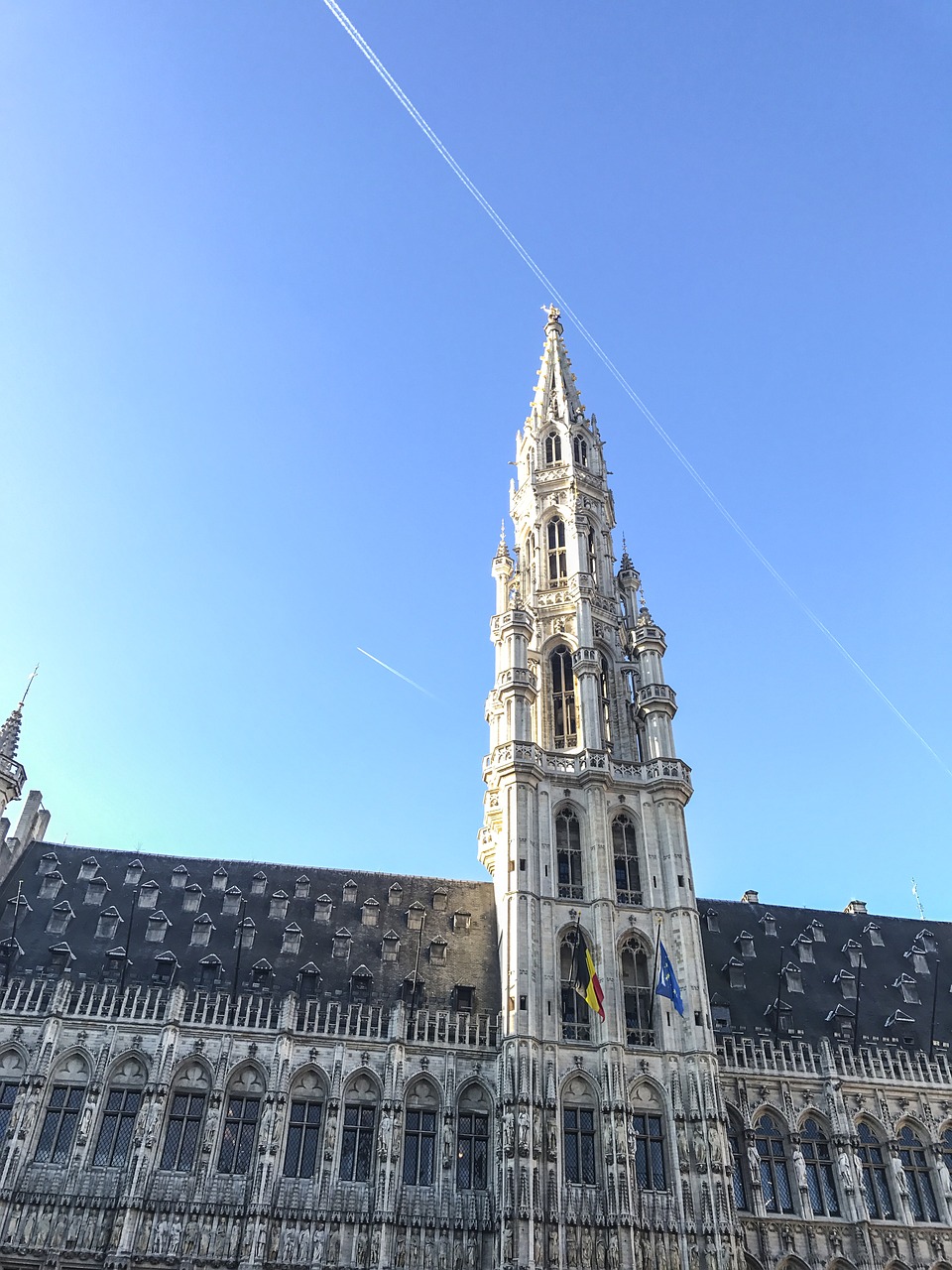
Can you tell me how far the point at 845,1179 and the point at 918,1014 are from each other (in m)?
11.4

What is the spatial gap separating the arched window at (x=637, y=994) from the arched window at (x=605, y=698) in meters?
11.3

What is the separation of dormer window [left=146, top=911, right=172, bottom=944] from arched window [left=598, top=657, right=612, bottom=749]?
24.2 m

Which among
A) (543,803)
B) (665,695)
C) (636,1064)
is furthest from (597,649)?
(636,1064)

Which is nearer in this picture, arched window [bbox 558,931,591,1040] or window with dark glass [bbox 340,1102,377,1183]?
window with dark glass [bbox 340,1102,377,1183]

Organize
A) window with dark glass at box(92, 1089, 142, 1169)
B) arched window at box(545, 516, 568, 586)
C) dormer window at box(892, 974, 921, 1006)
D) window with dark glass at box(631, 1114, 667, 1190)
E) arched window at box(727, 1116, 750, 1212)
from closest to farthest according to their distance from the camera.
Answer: window with dark glass at box(92, 1089, 142, 1169), window with dark glass at box(631, 1114, 667, 1190), arched window at box(727, 1116, 750, 1212), dormer window at box(892, 974, 921, 1006), arched window at box(545, 516, 568, 586)

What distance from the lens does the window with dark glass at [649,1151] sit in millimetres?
42500

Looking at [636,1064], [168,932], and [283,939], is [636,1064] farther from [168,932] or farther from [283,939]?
[168,932]

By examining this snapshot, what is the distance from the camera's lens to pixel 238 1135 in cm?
4319

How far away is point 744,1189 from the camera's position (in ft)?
149

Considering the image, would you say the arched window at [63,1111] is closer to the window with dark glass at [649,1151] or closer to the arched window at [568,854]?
the arched window at [568,854]

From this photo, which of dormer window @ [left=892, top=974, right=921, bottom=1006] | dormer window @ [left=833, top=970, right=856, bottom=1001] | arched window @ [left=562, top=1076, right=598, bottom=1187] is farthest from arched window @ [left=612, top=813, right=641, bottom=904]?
dormer window @ [left=892, top=974, right=921, bottom=1006]

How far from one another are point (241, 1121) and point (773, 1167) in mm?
23770

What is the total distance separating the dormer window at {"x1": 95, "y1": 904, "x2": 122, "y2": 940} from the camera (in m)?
49.8

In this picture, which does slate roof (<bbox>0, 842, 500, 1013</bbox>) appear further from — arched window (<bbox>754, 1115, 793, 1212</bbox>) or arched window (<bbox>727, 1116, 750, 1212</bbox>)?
arched window (<bbox>754, 1115, 793, 1212</bbox>)
